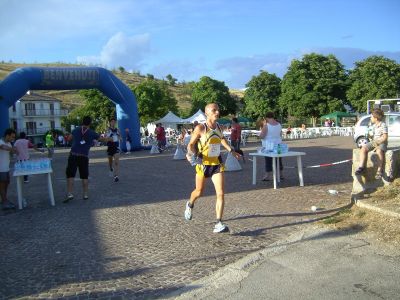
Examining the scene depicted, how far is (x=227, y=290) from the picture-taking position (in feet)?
13.4

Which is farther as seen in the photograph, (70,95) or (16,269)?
(70,95)

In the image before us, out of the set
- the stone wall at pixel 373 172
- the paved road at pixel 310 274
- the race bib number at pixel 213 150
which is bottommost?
the paved road at pixel 310 274

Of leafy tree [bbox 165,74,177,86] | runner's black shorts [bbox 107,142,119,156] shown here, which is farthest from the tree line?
leafy tree [bbox 165,74,177,86]

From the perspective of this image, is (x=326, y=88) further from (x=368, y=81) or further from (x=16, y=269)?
(x=16, y=269)

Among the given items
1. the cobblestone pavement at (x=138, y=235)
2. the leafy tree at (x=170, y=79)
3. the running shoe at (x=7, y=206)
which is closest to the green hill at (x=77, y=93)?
the leafy tree at (x=170, y=79)

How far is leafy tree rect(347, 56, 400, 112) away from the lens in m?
50.0

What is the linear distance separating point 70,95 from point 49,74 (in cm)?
9568

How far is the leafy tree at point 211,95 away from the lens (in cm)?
6962

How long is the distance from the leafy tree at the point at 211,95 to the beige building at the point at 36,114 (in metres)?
26.2

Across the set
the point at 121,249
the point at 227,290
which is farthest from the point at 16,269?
the point at 227,290

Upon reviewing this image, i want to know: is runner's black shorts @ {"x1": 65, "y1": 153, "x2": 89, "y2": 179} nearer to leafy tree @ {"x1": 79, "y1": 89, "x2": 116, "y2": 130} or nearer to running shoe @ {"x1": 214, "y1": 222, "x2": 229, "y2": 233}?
running shoe @ {"x1": 214, "y1": 222, "x2": 229, "y2": 233}

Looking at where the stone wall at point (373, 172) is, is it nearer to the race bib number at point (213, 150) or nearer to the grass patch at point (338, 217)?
the grass patch at point (338, 217)

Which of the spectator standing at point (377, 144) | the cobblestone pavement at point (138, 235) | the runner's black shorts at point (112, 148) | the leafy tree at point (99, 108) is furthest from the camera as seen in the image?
the leafy tree at point (99, 108)

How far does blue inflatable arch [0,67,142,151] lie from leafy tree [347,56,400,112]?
35280mm
